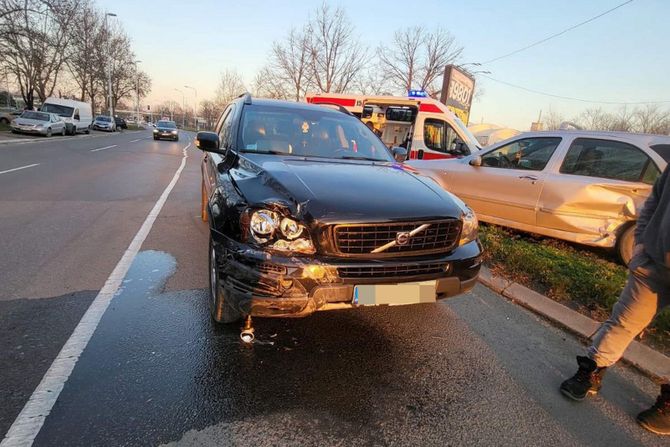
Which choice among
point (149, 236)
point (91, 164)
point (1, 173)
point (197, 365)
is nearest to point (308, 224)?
point (197, 365)

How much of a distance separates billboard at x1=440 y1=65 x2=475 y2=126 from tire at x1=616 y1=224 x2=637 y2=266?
12590 mm

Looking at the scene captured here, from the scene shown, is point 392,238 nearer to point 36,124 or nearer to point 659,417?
point 659,417

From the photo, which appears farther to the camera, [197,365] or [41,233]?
[41,233]

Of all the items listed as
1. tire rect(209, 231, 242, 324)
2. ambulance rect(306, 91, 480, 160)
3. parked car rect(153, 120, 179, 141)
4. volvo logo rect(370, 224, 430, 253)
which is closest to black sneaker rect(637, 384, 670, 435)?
volvo logo rect(370, 224, 430, 253)

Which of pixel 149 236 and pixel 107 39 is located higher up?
pixel 107 39

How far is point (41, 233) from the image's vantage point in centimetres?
507

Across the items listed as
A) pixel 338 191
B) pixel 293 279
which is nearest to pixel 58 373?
pixel 293 279

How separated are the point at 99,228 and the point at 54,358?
133 inches

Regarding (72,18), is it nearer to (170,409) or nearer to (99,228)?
(99,228)

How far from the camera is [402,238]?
8.40ft

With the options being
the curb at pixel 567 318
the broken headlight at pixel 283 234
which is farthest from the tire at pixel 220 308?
the curb at pixel 567 318

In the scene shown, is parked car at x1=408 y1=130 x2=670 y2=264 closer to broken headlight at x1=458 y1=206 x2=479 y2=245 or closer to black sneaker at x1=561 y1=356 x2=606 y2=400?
broken headlight at x1=458 y1=206 x2=479 y2=245

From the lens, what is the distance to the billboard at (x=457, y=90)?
1811 cm

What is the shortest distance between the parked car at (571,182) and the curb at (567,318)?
1.68 m
